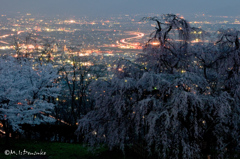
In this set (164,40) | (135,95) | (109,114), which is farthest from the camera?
(164,40)

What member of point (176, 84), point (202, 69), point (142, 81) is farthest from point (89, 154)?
point (202, 69)

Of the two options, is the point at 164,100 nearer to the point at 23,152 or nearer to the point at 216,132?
the point at 216,132

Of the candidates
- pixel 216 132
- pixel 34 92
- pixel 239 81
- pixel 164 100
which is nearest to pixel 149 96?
pixel 164 100

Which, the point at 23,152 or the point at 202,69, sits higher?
the point at 202,69

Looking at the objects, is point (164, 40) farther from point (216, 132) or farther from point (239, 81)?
point (216, 132)

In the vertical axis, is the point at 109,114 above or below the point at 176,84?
below

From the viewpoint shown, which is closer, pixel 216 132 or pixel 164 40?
pixel 216 132

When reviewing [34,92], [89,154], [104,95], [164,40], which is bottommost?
[89,154]

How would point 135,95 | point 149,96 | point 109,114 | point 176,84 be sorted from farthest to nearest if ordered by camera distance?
point 109,114 → point 135,95 → point 149,96 → point 176,84

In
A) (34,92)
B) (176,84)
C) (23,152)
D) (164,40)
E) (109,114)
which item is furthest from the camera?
(34,92)
